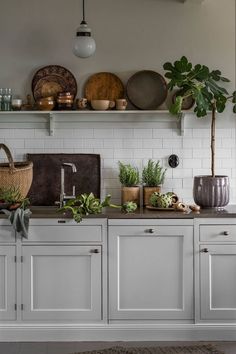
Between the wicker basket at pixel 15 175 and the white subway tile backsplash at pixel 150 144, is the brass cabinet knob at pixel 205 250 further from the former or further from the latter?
the wicker basket at pixel 15 175

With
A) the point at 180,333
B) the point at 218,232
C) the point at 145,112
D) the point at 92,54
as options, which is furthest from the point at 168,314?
the point at 92,54

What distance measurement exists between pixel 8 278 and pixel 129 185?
135 cm

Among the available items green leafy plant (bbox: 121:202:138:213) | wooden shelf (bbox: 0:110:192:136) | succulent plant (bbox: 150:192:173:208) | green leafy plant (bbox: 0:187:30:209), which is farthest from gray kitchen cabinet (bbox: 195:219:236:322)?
green leafy plant (bbox: 0:187:30:209)

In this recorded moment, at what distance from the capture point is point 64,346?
5.25 metres

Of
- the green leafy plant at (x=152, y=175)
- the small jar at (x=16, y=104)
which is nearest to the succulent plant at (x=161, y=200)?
the green leafy plant at (x=152, y=175)

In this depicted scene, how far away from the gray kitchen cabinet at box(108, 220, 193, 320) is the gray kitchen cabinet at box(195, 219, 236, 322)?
0.07 meters

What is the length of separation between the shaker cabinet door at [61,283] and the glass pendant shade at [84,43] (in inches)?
63.1

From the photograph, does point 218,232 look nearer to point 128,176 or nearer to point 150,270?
point 150,270

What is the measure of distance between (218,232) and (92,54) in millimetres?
1894

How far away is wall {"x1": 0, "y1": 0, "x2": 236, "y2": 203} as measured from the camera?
A: 19.8 feet

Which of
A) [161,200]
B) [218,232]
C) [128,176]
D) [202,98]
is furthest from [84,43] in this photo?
[218,232]

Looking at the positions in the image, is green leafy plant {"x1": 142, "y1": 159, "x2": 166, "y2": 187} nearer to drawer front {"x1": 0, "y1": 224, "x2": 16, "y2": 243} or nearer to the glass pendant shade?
the glass pendant shade

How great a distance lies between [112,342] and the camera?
5336mm

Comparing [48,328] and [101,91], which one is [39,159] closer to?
[101,91]
